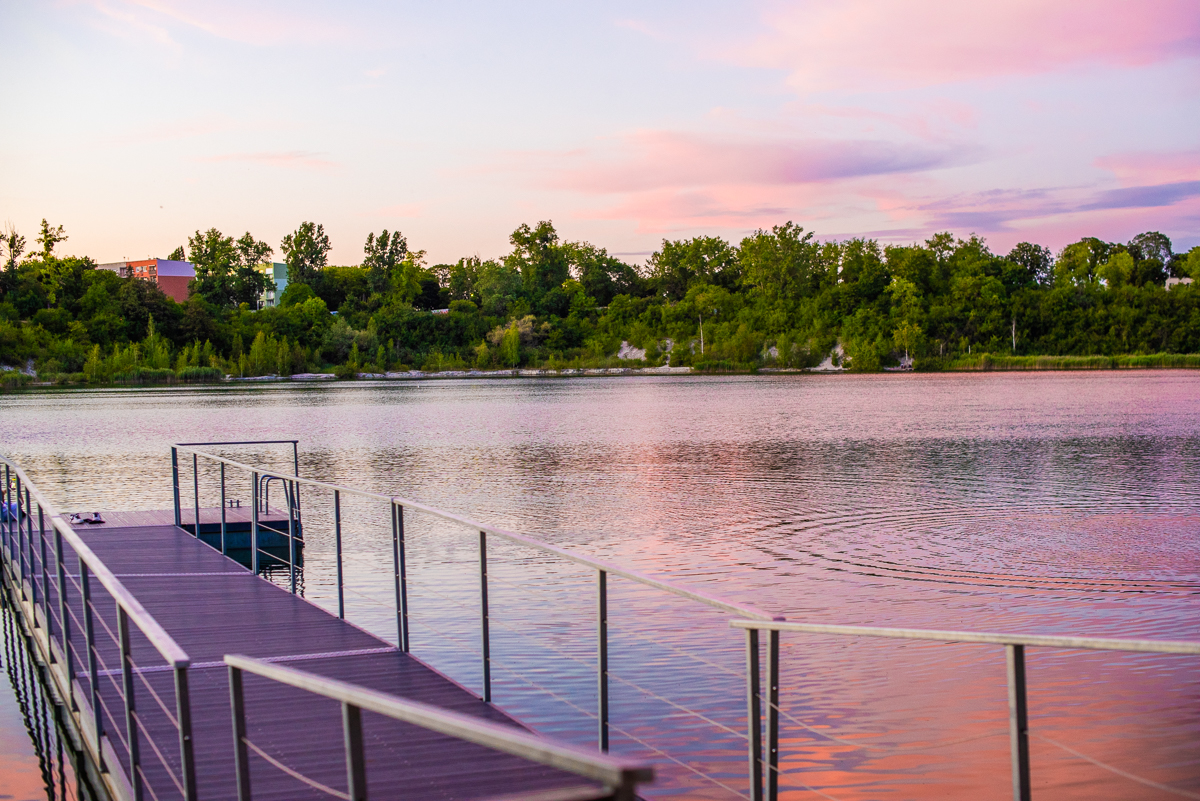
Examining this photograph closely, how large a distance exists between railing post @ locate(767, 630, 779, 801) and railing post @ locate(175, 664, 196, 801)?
1868 millimetres

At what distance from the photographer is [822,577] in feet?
37.9

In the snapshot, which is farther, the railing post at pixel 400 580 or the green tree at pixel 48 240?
the green tree at pixel 48 240

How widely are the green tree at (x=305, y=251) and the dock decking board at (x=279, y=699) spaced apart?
128 metres

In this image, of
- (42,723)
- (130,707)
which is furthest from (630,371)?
(130,707)

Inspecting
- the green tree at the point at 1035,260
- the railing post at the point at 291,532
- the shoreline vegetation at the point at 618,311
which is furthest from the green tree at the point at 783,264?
the railing post at the point at 291,532

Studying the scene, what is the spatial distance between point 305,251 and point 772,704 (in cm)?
13522

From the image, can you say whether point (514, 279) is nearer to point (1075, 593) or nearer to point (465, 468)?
point (465, 468)

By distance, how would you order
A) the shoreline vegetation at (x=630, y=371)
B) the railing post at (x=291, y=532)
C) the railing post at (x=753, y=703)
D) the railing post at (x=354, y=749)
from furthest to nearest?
the shoreline vegetation at (x=630, y=371)
the railing post at (x=291, y=532)
the railing post at (x=753, y=703)
the railing post at (x=354, y=749)

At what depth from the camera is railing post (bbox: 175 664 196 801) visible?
3005 mm

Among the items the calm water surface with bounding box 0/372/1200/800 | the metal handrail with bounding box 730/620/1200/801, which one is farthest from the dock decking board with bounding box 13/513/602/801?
the calm water surface with bounding box 0/372/1200/800

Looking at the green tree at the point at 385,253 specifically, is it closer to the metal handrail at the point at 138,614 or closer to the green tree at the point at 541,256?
the green tree at the point at 541,256

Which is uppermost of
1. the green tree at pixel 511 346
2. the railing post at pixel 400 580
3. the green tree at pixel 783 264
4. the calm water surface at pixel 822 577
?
the green tree at pixel 783 264

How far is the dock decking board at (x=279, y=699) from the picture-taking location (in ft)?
13.4

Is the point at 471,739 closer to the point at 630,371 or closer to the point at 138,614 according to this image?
the point at 138,614
